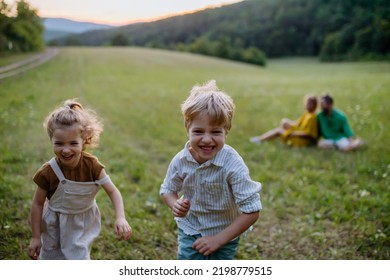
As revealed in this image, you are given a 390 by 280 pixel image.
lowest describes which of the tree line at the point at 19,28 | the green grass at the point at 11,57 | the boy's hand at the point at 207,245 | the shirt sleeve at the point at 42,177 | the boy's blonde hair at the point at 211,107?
the boy's hand at the point at 207,245

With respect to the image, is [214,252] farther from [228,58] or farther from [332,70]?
[228,58]

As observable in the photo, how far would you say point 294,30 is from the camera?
28.5 ft

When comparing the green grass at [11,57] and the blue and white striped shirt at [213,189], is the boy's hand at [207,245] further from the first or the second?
the green grass at [11,57]

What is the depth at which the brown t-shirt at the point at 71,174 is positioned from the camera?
210cm

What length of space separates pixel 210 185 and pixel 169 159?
2895 mm

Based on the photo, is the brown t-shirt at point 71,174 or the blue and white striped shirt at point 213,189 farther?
the brown t-shirt at point 71,174

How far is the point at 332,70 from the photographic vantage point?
10570 mm

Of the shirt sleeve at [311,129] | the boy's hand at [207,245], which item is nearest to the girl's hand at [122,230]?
the boy's hand at [207,245]

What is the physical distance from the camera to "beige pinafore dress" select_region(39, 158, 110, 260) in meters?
2.14

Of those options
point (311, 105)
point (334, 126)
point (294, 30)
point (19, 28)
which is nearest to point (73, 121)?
point (19, 28)

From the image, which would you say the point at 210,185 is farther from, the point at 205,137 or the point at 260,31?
the point at 260,31

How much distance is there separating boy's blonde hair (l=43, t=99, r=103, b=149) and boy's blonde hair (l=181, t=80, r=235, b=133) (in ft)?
1.77

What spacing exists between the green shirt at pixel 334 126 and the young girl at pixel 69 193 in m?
4.09
